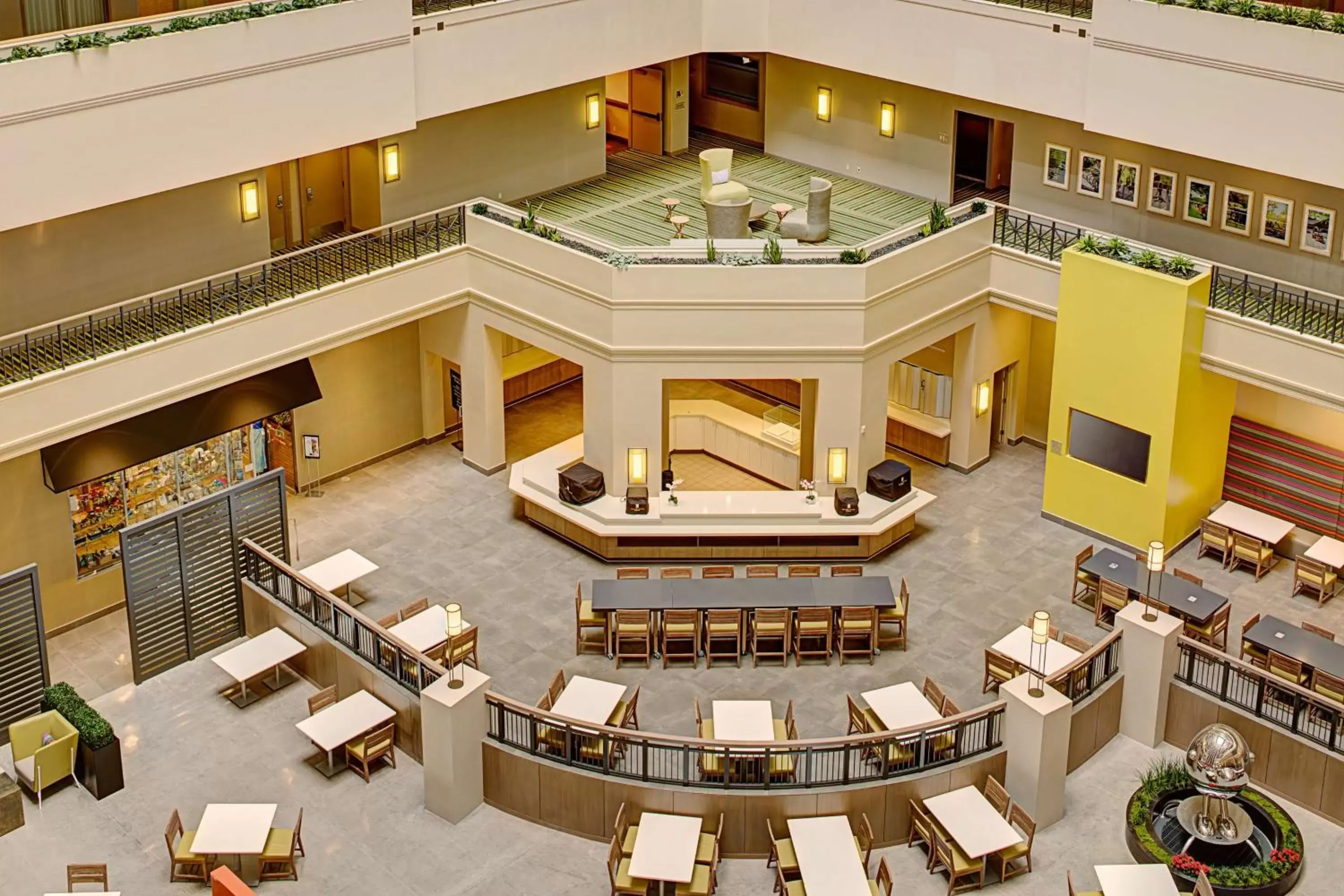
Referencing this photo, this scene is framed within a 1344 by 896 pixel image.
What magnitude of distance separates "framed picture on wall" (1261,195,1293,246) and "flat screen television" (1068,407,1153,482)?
3.80 m

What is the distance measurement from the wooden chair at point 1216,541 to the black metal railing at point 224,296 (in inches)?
529

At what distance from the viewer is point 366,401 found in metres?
30.1

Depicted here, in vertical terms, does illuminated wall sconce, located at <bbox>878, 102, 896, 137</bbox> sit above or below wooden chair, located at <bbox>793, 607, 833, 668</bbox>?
above

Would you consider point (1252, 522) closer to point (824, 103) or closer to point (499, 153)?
point (824, 103)

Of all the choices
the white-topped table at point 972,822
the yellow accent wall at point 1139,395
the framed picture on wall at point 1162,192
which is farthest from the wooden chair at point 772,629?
the framed picture on wall at point 1162,192

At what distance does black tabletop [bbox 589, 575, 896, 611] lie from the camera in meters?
24.5

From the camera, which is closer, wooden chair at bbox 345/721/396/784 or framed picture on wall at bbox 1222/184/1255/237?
wooden chair at bbox 345/721/396/784

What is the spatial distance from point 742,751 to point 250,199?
41.6ft

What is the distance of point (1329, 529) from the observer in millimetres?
27516

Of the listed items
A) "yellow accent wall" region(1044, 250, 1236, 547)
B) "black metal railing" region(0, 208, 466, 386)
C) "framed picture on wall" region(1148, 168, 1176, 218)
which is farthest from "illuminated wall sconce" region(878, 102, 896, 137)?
"black metal railing" region(0, 208, 466, 386)

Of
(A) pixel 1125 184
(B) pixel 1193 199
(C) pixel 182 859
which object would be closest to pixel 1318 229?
(B) pixel 1193 199

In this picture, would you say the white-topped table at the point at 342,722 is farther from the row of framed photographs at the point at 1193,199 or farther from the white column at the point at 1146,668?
the row of framed photographs at the point at 1193,199

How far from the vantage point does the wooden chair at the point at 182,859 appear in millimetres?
20516

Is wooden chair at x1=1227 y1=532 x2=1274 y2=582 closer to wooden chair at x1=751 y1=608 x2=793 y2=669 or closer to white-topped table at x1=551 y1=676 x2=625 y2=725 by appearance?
wooden chair at x1=751 y1=608 x2=793 y2=669
